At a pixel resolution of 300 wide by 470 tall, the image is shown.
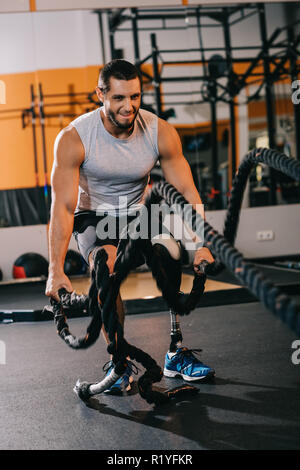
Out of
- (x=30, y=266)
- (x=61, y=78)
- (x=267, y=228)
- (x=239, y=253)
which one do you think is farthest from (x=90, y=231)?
(x=61, y=78)

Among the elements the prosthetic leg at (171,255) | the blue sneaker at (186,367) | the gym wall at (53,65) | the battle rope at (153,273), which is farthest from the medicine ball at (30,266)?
the prosthetic leg at (171,255)

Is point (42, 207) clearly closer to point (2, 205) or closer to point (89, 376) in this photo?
point (2, 205)

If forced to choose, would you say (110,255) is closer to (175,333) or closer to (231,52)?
(175,333)

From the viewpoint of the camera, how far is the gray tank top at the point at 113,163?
2260 mm

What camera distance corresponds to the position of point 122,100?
2096 mm

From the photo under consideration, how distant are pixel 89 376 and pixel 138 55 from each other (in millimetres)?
4323

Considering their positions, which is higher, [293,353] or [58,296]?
[58,296]

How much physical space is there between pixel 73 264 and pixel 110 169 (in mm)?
3388

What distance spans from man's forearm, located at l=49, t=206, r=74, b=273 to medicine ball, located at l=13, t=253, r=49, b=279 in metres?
3.51

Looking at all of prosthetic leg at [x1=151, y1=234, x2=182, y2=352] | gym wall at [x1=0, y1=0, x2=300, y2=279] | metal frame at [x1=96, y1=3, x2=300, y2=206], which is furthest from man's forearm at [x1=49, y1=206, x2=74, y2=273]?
metal frame at [x1=96, y1=3, x2=300, y2=206]

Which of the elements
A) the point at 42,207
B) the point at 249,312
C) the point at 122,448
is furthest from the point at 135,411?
the point at 42,207

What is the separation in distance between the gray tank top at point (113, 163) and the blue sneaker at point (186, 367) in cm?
72

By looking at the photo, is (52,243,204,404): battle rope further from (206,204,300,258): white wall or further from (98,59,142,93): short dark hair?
(206,204,300,258): white wall

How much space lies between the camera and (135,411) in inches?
85.0
